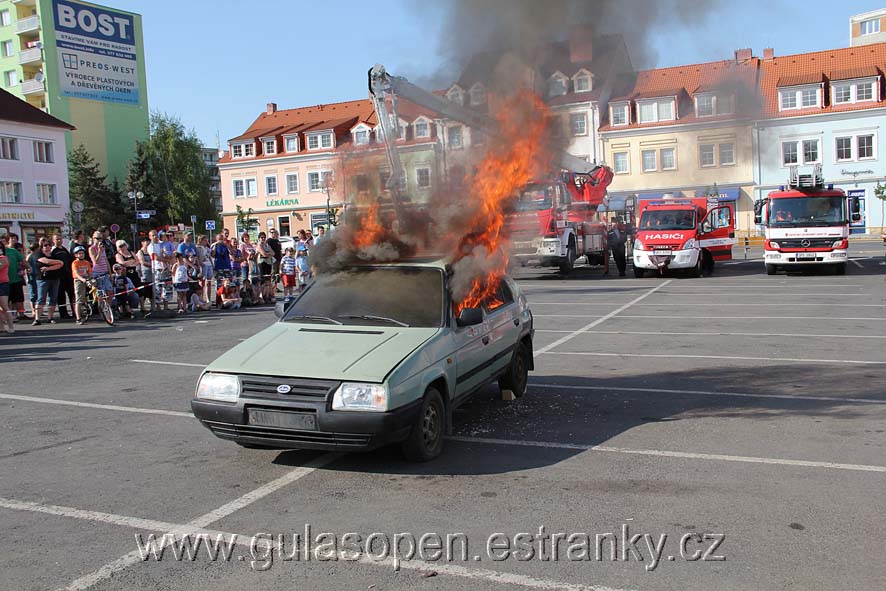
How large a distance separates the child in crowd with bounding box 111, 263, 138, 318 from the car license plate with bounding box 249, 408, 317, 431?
13.0 metres

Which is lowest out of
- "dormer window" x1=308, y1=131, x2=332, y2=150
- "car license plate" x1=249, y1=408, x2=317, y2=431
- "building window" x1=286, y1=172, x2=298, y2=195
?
"car license plate" x1=249, y1=408, x2=317, y2=431

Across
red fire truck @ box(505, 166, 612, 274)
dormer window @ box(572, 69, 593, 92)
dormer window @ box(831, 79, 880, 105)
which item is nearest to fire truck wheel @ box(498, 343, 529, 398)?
dormer window @ box(572, 69, 593, 92)

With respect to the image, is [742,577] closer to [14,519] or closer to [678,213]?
[14,519]

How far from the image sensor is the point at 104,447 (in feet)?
22.5

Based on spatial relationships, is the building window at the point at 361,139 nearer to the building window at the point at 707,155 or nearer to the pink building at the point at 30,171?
the building window at the point at 707,155

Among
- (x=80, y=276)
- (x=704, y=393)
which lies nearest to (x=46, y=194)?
(x=80, y=276)

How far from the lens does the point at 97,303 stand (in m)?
16.9

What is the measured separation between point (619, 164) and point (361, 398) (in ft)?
89.2

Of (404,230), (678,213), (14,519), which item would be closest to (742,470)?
(404,230)

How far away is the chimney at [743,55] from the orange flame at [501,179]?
2.49 metres

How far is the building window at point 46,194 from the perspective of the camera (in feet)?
187

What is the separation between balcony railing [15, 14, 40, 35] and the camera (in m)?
66.1

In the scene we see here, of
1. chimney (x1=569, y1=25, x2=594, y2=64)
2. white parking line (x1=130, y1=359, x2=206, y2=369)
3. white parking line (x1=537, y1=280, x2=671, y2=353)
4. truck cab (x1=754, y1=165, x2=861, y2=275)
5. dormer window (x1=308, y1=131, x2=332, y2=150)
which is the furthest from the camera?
dormer window (x1=308, y1=131, x2=332, y2=150)

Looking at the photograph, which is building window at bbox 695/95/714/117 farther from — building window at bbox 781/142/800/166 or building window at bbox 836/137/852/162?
building window at bbox 836/137/852/162
